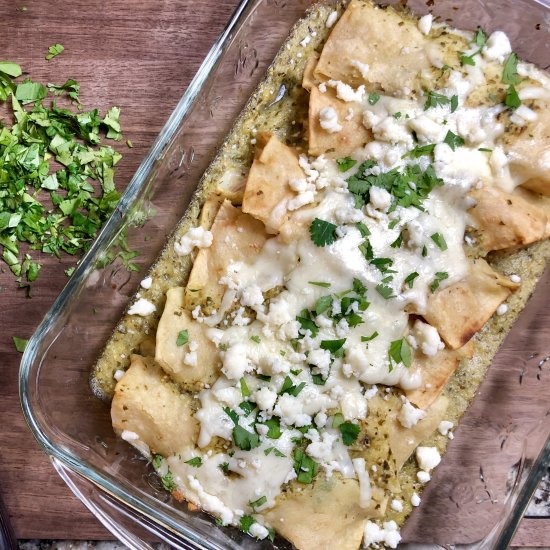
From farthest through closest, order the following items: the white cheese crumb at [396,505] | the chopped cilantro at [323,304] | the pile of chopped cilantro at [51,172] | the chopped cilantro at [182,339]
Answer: the pile of chopped cilantro at [51,172]
the white cheese crumb at [396,505]
the chopped cilantro at [182,339]
the chopped cilantro at [323,304]

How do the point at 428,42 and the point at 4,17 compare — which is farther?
the point at 4,17

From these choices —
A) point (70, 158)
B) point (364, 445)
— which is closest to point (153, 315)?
point (70, 158)

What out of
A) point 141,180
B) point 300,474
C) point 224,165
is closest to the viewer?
point 300,474

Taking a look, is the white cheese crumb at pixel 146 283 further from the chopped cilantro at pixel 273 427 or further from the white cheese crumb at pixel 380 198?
the white cheese crumb at pixel 380 198

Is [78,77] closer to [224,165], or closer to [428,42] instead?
[224,165]

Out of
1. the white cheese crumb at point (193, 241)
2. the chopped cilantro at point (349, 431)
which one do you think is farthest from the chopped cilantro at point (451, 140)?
the chopped cilantro at point (349, 431)

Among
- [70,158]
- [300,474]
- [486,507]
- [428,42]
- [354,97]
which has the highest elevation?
[428,42]

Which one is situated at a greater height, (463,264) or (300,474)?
(463,264)

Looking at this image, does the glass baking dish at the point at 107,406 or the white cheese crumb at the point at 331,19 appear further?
the white cheese crumb at the point at 331,19
